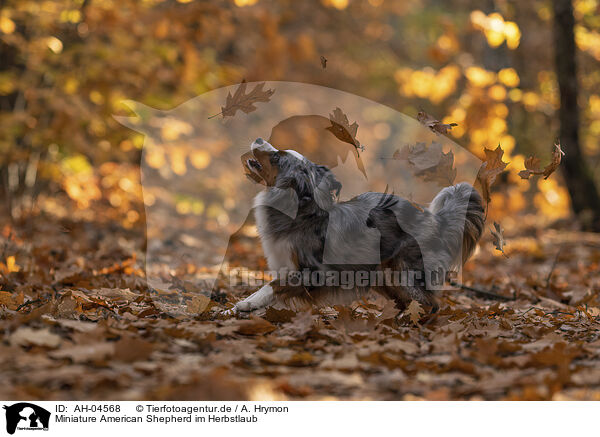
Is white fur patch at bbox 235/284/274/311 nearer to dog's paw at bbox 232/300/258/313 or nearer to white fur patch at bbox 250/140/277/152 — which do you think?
dog's paw at bbox 232/300/258/313

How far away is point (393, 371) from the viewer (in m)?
3.07

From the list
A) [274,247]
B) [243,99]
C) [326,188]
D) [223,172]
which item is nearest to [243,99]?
[243,99]

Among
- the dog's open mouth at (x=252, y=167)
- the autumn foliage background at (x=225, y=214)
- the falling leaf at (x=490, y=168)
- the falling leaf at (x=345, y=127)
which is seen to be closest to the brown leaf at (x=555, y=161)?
the falling leaf at (x=490, y=168)

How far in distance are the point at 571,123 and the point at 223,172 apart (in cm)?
866

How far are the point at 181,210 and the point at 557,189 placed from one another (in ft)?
32.3

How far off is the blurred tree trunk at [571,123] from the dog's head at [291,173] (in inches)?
291

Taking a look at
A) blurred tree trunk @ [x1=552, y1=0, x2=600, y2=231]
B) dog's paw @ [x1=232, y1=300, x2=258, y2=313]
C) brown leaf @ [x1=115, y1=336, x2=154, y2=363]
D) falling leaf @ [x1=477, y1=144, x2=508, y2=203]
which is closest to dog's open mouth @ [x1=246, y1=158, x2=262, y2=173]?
dog's paw @ [x1=232, y1=300, x2=258, y2=313]

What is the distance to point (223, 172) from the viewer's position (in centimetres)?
1525

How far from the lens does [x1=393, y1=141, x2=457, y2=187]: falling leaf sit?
16.9 ft

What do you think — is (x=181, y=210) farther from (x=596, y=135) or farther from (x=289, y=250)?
(x=596, y=135)

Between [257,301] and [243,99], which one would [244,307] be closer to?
[257,301]

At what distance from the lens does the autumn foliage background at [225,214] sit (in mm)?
2953
